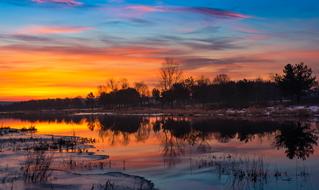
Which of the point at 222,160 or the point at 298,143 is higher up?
the point at 298,143

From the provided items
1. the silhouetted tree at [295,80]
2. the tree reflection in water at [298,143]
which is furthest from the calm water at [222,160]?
the silhouetted tree at [295,80]

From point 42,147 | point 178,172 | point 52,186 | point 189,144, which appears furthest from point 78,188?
point 189,144

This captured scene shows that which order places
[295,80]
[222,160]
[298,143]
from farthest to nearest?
[295,80] → [298,143] → [222,160]

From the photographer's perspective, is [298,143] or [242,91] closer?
[298,143]

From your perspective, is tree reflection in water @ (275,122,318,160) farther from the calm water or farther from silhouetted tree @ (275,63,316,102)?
silhouetted tree @ (275,63,316,102)

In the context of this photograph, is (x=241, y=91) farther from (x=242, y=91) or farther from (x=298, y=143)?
(x=298, y=143)

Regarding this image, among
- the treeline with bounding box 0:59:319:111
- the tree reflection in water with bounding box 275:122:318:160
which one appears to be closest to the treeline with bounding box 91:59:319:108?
the treeline with bounding box 0:59:319:111

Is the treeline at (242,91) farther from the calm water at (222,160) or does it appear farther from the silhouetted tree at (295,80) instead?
the calm water at (222,160)

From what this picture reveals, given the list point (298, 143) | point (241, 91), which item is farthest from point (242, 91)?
point (298, 143)

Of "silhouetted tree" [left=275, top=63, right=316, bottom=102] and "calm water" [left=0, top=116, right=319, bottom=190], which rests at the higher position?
"silhouetted tree" [left=275, top=63, right=316, bottom=102]

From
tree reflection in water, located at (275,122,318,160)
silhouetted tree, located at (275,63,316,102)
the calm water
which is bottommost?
the calm water

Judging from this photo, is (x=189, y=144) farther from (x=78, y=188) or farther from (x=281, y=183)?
(x=78, y=188)

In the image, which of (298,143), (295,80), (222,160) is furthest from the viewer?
(295,80)

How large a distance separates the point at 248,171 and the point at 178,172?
2.91 meters
